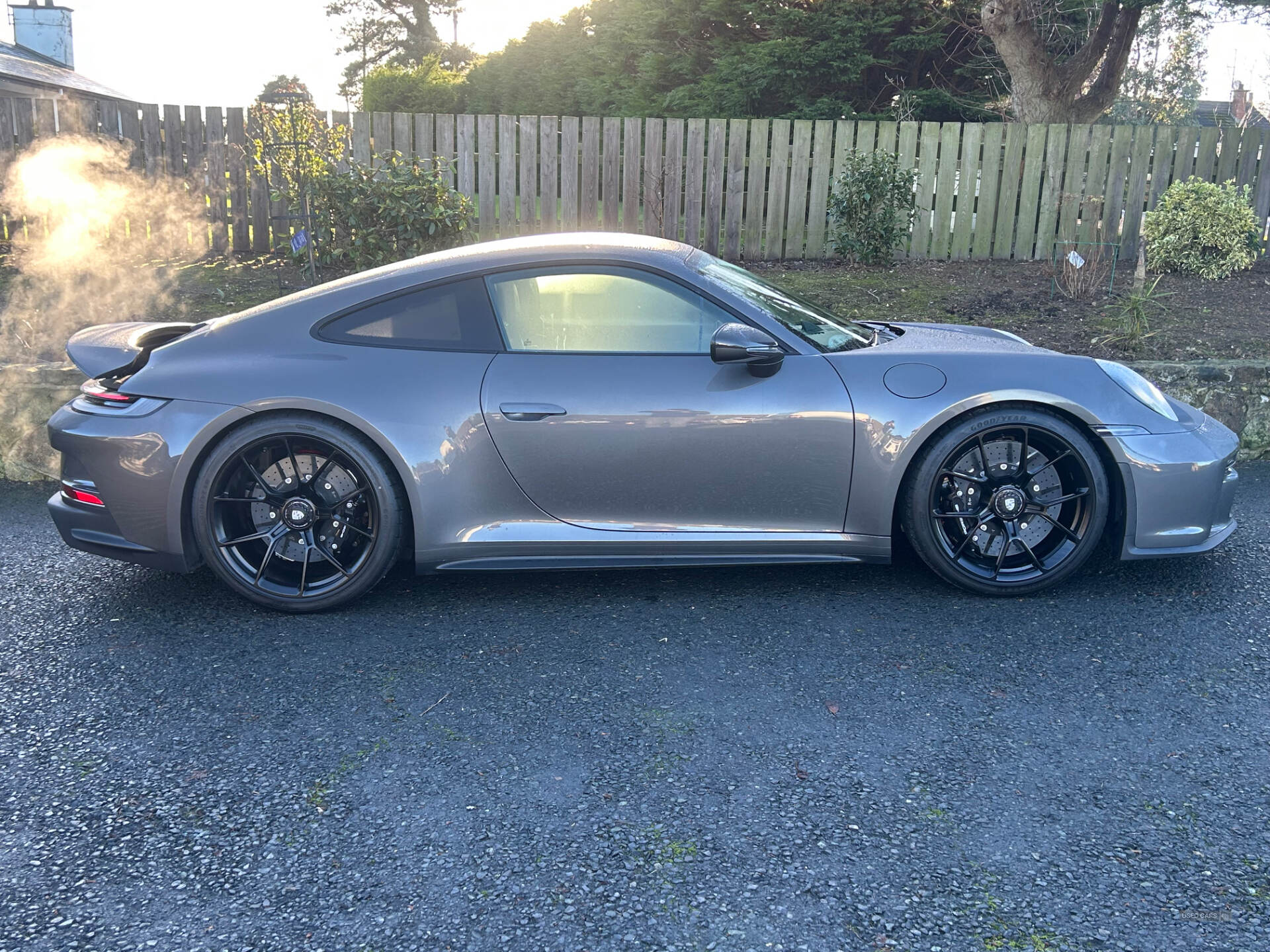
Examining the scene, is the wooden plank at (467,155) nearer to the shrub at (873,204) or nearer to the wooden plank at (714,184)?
the wooden plank at (714,184)

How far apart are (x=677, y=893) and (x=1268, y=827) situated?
1493 mm

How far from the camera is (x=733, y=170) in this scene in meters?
11.2

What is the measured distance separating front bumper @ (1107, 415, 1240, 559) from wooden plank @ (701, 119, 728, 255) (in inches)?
304

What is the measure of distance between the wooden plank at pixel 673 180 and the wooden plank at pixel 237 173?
14.4ft

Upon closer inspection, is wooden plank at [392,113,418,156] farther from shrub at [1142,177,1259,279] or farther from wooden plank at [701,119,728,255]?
shrub at [1142,177,1259,279]

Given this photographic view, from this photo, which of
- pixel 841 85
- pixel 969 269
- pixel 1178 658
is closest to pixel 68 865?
pixel 1178 658

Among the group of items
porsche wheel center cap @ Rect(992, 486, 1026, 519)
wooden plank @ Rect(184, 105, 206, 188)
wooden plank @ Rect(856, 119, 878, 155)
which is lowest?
porsche wheel center cap @ Rect(992, 486, 1026, 519)

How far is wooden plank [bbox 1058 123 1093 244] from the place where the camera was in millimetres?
11320

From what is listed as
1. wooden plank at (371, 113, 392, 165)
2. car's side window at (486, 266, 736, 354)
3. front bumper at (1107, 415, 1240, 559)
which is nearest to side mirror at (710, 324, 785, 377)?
car's side window at (486, 266, 736, 354)

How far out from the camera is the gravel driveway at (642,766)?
2.29m

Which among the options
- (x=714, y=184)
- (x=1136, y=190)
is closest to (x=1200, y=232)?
(x=1136, y=190)

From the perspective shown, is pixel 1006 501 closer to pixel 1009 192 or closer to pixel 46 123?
pixel 1009 192

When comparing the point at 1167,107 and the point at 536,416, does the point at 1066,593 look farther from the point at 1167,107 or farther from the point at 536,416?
the point at 1167,107

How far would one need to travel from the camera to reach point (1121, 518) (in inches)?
159
